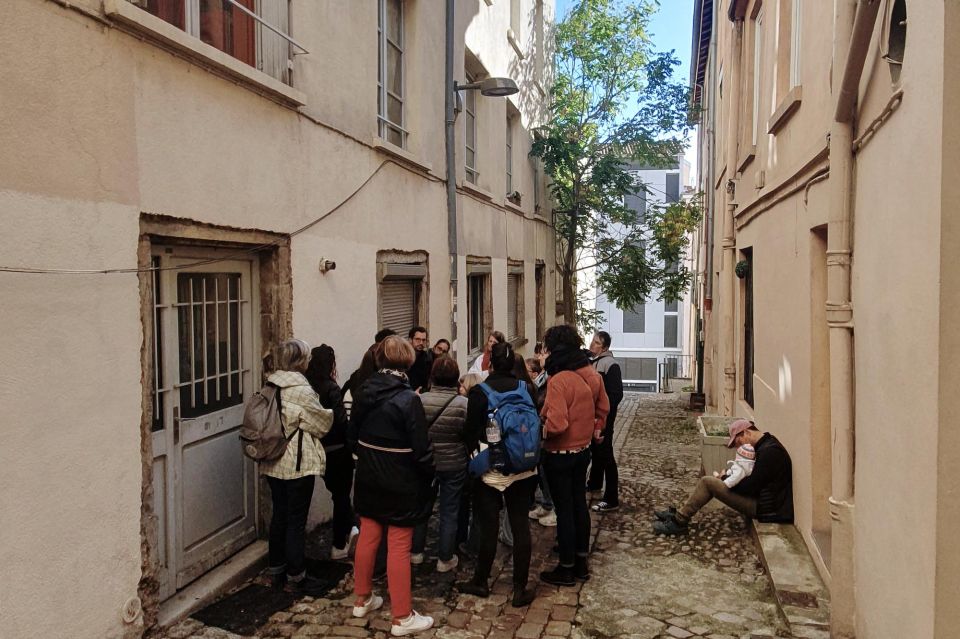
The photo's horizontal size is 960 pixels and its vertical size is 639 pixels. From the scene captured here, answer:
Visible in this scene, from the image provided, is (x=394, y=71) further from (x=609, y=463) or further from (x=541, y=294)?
(x=541, y=294)

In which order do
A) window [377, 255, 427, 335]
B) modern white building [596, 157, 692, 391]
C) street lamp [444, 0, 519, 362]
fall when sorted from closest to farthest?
window [377, 255, 427, 335]
street lamp [444, 0, 519, 362]
modern white building [596, 157, 692, 391]

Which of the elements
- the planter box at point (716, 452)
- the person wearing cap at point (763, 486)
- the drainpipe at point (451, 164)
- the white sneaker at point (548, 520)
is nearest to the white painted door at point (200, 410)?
the white sneaker at point (548, 520)

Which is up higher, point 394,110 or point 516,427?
point 394,110

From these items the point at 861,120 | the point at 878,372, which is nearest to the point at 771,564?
the point at 878,372

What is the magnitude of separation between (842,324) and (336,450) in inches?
137

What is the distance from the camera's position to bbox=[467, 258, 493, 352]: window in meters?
12.0

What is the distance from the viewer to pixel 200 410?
5109 millimetres

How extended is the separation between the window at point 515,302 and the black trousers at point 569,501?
29.2 feet

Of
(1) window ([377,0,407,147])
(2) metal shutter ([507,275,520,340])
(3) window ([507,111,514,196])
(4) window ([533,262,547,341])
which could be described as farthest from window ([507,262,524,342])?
(1) window ([377,0,407,147])

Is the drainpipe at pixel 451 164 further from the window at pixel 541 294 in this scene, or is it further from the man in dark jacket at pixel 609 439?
the window at pixel 541 294

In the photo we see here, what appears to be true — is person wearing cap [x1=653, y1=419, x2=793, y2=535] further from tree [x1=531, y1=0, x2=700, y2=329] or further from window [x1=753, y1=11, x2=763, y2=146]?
tree [x1=531, y1=0, x2=700, y2=329]

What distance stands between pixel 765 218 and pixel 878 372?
179 inches

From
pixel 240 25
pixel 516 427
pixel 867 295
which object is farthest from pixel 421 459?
pixel 240 25

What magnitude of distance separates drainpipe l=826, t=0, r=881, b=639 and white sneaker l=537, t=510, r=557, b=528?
2.79 m
